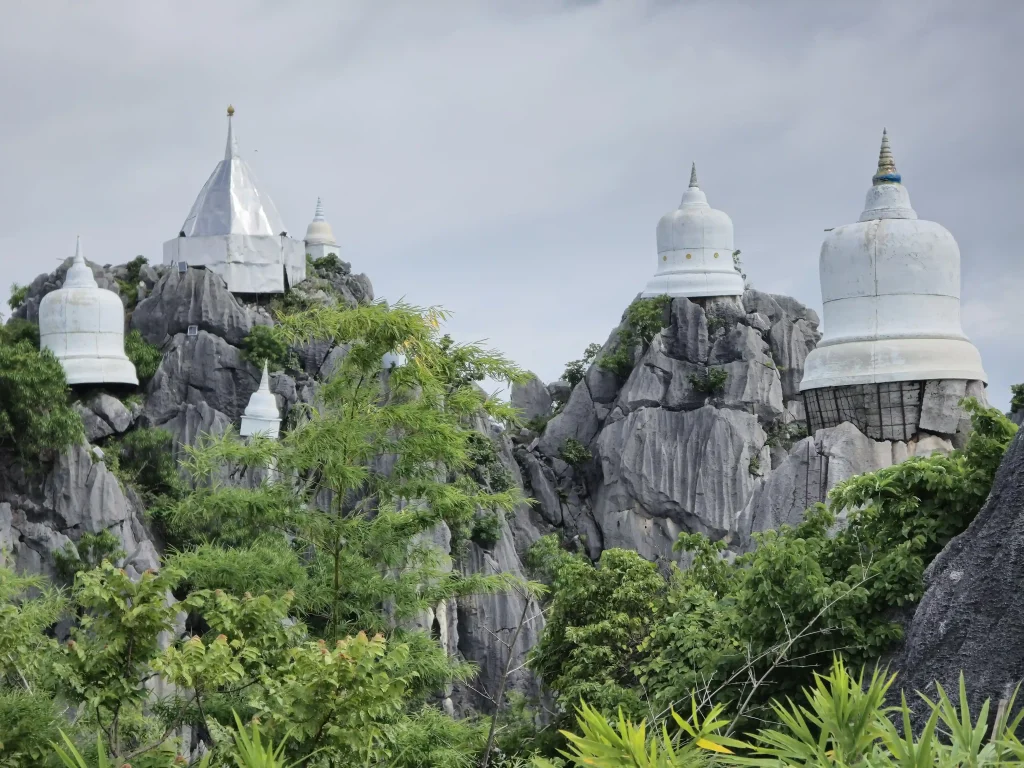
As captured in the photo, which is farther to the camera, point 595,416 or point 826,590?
point 595,416

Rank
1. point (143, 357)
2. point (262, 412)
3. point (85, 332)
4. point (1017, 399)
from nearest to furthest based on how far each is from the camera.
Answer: point (1017, 399) < point (262, 412) < point (85, 332) < point (143, 357)

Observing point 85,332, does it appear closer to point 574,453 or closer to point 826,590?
point 574,453

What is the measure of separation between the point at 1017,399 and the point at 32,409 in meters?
22.4

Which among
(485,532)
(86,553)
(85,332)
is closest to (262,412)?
(85,332)

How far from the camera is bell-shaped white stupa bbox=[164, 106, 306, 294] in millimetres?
41250

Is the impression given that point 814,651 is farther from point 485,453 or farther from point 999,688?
point 485,453

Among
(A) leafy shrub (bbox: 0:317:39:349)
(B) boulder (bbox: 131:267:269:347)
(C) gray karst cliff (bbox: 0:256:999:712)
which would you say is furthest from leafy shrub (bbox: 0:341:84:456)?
(B) boulder (bbox: 131:267:269:347)

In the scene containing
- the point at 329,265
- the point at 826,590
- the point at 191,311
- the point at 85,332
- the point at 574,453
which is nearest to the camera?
the point at 826,590

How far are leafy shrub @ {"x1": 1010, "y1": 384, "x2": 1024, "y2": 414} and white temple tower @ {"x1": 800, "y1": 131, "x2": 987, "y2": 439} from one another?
4.39ft

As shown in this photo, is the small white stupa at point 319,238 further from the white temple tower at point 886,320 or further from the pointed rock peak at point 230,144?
the white temple tower at point 886,320

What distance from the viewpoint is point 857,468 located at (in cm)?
1755

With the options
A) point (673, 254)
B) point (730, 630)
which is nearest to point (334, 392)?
point (730, 630)

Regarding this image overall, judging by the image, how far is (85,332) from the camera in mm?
36125

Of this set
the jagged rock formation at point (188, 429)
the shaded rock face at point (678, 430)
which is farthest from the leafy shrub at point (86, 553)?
the shaded rock face at point (678, 430)
